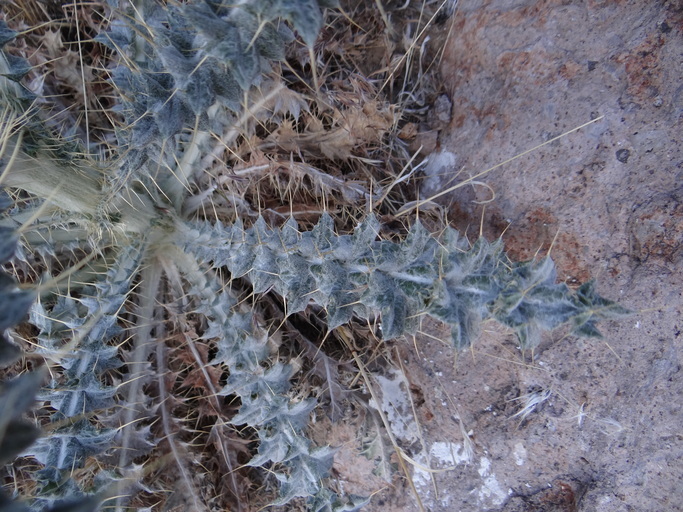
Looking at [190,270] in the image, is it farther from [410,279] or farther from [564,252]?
[564,252]

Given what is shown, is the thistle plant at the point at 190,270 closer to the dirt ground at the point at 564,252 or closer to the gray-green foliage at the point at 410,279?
the gray-green foliage at the point at 410,279

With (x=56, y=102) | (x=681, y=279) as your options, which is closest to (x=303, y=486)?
(x=681, y=279)

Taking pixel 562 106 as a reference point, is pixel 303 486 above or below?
below

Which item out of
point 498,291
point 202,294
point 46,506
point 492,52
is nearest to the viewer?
point 498,291

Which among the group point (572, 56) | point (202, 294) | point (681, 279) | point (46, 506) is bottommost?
point (46, 506)

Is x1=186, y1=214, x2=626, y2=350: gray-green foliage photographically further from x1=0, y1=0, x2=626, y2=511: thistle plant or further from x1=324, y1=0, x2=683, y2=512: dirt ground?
x1=324, y1=0, x2=683, y2=512: dirt ground

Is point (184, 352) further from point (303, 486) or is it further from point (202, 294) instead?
point (303, 486)

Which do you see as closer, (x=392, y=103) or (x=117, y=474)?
(x=117, y=474)

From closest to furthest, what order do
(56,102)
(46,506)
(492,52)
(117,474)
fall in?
1. (46,506)
2. (117,474)
3. (492,52)
4. (56,102)
